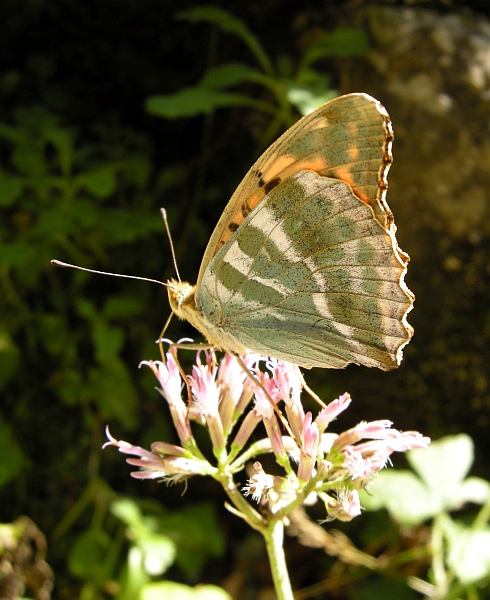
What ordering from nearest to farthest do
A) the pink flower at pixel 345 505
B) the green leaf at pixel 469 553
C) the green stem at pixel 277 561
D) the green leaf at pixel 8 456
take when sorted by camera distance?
the green stem at pixel 277 561 → the pink flower at pixel 345 505 → the green leaf at pixel 469 553 → the green leaf at pixel 8 456

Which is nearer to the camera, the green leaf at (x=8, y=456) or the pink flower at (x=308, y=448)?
the pink flower at (x=308, y=448)

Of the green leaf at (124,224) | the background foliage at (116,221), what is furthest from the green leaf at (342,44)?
the green leaf at (124,224)

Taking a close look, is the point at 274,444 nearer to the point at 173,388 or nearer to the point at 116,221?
the point at 173,388

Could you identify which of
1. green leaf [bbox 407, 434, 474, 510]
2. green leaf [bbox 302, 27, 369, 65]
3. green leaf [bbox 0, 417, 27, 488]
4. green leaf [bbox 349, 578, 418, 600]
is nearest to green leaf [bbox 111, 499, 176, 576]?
green leaf [bbox 0, 417, 27, 488]

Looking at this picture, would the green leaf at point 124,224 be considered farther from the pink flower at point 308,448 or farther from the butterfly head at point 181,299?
the pink flower at point 308,448

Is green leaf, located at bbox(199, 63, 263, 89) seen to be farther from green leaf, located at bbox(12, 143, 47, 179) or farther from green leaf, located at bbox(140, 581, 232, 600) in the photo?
green leaf, located at bbox(140, 581, 232, 600)

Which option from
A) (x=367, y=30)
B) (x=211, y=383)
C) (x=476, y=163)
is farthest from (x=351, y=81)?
(x=211, y=383)

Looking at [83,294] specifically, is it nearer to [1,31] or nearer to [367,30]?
[1,31]
